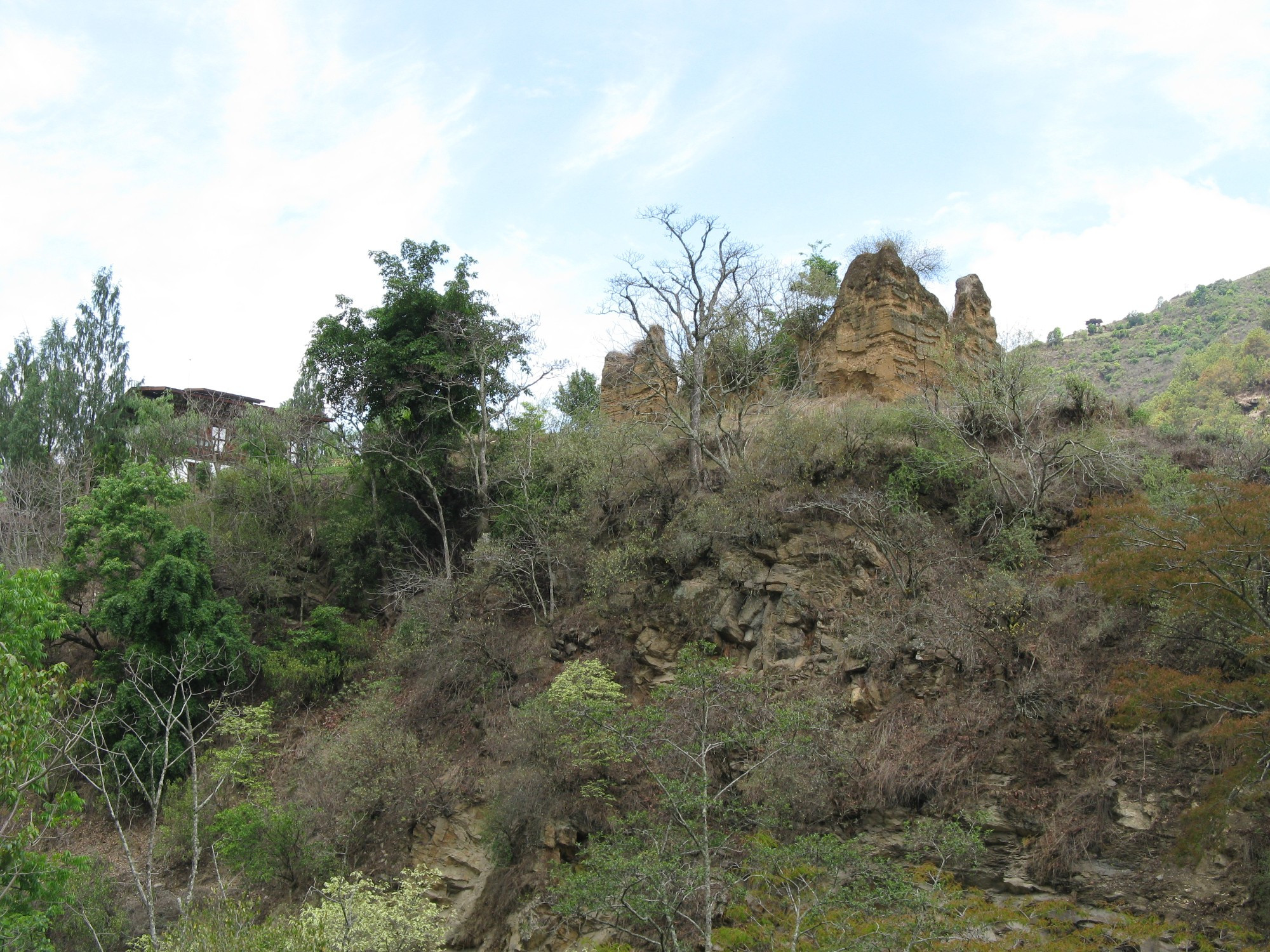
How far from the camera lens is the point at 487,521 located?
80.5 ft

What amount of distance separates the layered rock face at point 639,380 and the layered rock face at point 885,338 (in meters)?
4.38

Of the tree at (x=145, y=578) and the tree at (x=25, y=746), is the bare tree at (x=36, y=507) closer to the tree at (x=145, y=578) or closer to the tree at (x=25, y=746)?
the tree at (x=145, y=578)

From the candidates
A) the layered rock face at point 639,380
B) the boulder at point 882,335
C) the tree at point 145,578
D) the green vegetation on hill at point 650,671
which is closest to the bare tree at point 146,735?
the green vegetation on hill at point 650,671

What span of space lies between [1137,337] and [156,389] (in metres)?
56.1

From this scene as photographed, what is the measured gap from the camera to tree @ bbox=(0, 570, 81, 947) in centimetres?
1117

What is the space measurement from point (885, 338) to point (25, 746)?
2023 centimetres

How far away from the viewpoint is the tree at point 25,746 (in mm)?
11172

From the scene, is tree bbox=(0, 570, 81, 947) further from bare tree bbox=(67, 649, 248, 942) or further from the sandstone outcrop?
the sandstone outcrop

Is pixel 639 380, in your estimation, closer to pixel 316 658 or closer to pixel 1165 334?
pixel 316 658

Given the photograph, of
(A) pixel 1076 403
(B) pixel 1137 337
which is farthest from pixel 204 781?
(B) pixel 1137 337

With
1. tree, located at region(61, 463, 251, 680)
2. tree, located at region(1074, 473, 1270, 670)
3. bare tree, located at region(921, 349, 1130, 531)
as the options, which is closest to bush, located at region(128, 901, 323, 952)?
tree, located at region(61, 463, 251, 680)

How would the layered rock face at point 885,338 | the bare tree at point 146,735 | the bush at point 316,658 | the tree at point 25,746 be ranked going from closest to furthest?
the tree at point 25,746 → the bare tree at point 146,735 → the bush at point 316,658 → the layered rock face at point 885,338

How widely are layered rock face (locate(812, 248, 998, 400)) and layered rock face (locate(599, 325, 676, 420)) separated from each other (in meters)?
4.38

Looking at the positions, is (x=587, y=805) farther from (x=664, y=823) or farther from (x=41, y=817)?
(x=41, y=817)
